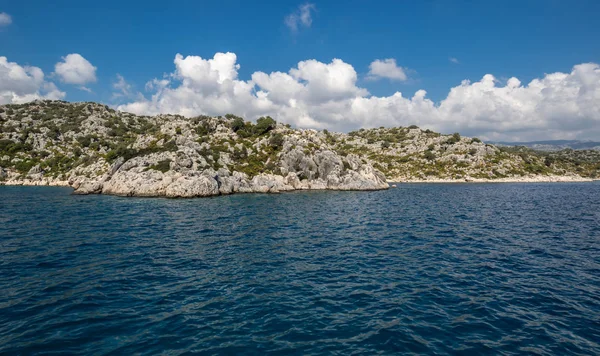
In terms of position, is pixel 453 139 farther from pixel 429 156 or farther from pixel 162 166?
pixel 162 166

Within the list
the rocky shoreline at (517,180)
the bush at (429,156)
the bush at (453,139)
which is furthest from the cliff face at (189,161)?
the bush at (453,139)

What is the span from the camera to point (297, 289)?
63.0 ft

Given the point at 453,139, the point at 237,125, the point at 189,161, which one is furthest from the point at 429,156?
the point at 189,161

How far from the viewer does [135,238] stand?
31.4m

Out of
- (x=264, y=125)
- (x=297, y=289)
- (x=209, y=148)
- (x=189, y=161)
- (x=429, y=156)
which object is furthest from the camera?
(x=429, y=156)

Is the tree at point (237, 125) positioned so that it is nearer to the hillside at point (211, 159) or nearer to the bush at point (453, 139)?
the hillside at point (211, 159)

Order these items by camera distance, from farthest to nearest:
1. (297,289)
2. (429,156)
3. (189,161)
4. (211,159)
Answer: (429,156)
(211,159)
(189,161)
(297,289)

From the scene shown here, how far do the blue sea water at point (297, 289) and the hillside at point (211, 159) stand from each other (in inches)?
1724

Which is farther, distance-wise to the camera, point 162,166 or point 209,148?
point 209,148

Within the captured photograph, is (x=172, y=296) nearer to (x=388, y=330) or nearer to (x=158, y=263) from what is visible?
(x=158, y=263)

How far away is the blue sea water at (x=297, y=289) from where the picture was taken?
1351cm

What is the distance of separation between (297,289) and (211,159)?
75.4 metres

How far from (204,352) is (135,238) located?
23.0 m

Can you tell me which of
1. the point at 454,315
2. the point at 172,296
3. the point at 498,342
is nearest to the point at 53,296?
the point at 172,296
